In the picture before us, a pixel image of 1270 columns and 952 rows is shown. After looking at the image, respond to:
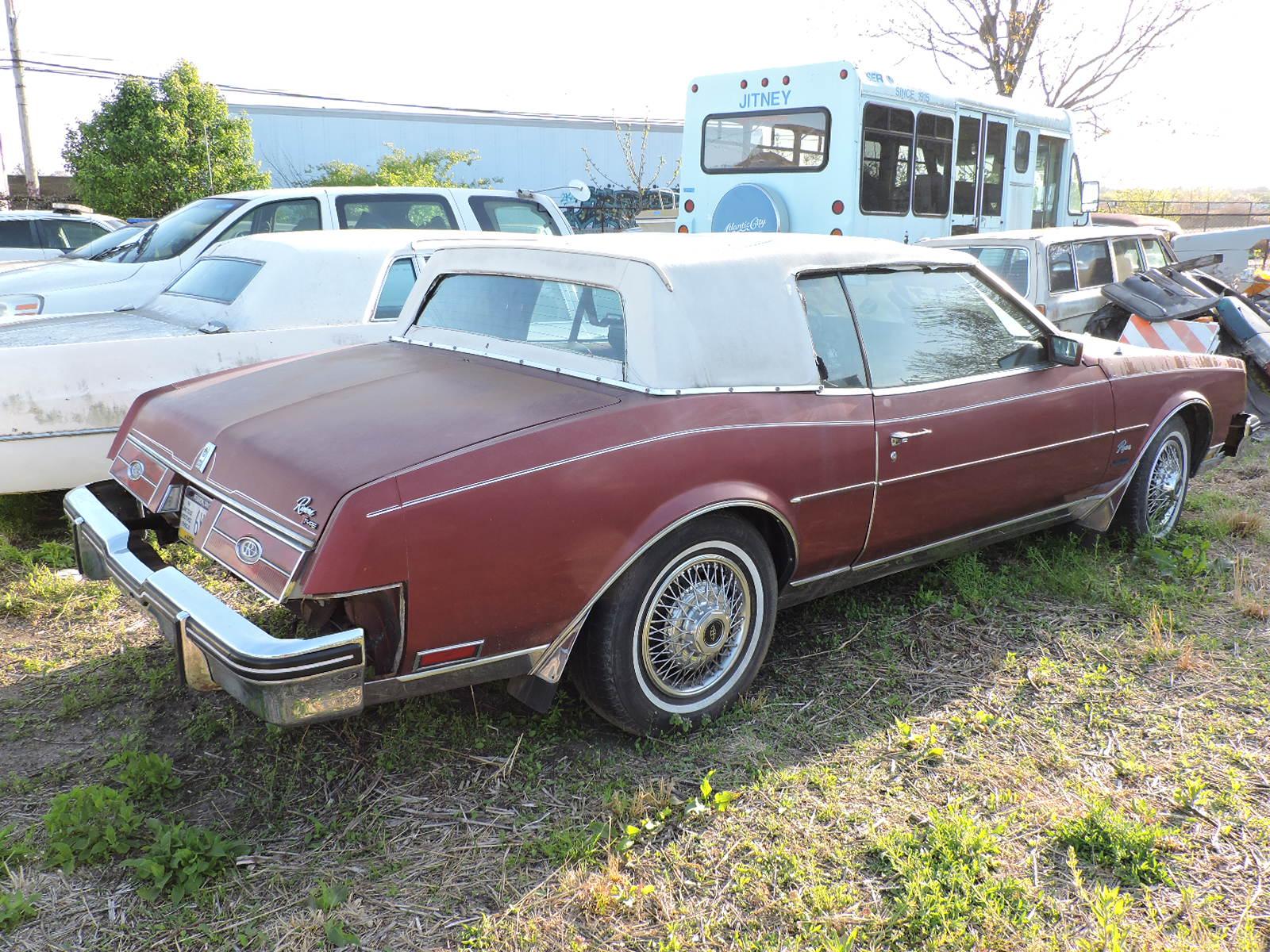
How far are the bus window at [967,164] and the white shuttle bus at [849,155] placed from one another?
0.05ft

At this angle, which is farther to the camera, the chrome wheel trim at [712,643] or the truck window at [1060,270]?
the truck window at [1060,270]

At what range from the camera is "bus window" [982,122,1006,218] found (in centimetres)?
1140

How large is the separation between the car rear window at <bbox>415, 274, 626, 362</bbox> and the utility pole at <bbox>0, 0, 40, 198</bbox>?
21117mm

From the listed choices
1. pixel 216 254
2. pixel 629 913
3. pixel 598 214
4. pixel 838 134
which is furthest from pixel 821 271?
pixel 598 214

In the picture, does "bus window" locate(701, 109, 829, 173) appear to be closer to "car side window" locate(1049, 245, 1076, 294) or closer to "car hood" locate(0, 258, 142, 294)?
"car side window" locate(1049, 245, 1076, 294)

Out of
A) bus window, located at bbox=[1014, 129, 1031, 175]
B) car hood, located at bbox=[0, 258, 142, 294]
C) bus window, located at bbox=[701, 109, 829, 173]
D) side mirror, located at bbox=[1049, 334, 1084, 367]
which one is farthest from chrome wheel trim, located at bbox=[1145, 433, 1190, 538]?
bus window, located at bbox=[1014, 129, 1031, 175]

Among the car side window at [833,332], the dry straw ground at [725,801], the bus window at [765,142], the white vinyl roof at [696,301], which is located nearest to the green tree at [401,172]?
the bus window at [765,142]

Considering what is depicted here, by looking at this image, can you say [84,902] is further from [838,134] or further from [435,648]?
[838,134]

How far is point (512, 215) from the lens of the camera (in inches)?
346

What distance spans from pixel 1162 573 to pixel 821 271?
244 cm

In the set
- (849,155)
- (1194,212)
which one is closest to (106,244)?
(849,155)

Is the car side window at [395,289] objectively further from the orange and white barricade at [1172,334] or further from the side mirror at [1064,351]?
the orange and white barricade at [1172,334]

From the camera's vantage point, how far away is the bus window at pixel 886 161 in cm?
988

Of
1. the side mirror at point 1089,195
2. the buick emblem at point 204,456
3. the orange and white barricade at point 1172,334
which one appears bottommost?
the orange and white barricade at point 1172,334
